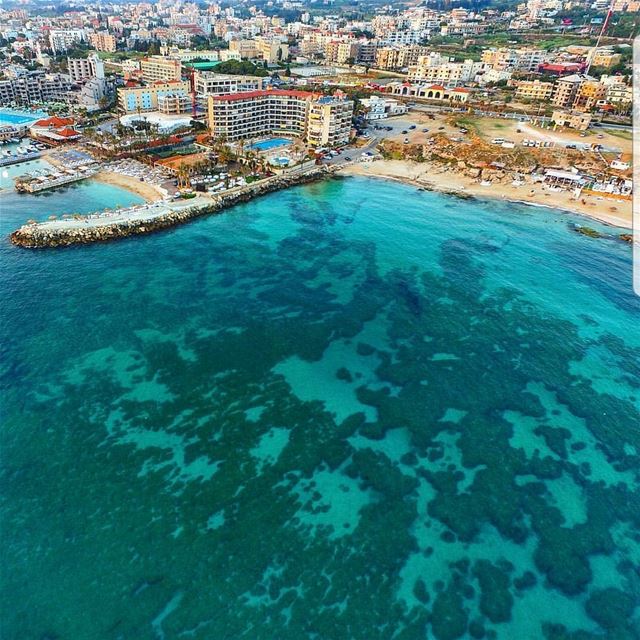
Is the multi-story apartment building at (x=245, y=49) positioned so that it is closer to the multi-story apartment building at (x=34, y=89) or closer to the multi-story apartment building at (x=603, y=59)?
the multi-story apartment building at (x=34, y=89)

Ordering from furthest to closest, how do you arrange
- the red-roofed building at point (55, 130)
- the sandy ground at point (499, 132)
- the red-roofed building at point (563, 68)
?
the red-roofed building at point (563, 68) → the sandy ground at point (499, 132) → the red-roofed building at point (55, 130)

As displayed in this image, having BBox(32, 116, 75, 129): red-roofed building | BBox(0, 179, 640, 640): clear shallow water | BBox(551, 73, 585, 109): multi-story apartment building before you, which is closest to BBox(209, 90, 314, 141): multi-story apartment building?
BBox(32, 116, 75, 129): red-roofed building

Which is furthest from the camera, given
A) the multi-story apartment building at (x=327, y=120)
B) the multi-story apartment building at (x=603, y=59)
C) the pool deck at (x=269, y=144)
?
the multi-story apartment building at (x=603, y=59)

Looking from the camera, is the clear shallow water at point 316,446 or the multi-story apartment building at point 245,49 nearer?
the clear shallow water at point 316,446

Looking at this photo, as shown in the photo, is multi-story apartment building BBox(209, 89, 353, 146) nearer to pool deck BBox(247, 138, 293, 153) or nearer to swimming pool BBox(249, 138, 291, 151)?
pool deck BBox(247, 138, 293, 153)

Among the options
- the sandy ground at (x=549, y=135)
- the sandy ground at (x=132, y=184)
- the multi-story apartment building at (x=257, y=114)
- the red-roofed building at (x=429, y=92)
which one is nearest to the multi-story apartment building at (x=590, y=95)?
the sandy ground at (x=549, y=135)

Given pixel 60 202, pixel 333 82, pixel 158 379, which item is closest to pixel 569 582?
pixel 158 379

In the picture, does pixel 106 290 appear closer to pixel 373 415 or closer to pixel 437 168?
pixel 373 415
